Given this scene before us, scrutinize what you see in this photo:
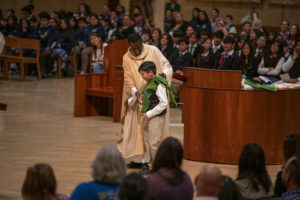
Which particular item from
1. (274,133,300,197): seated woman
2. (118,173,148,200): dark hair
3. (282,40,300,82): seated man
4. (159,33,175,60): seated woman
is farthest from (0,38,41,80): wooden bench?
(118,173,148,200): dark hair

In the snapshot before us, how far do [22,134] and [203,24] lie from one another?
7571 mm

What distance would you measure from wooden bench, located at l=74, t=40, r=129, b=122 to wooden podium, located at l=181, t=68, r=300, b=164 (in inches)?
106

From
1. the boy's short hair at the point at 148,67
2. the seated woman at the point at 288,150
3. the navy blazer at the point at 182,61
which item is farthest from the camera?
the navy blazer at the point at 182,61

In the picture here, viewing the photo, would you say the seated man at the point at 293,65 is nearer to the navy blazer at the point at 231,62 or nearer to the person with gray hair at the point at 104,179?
the navy blazer at the point at 231,62

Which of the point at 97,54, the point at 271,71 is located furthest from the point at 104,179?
the point at 97,54

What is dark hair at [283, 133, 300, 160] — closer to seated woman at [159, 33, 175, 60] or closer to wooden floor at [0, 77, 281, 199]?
wooden floor at [0, 77, 281, 199]

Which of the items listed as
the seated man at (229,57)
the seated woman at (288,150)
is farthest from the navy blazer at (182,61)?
the seated woman at (288,150)

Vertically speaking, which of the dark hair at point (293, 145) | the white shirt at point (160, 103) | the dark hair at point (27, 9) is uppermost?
the dark hair at point (27, 9)

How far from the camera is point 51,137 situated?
7773 mm

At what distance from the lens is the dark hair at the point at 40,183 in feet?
11.8

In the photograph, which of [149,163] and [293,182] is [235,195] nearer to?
[293,182]

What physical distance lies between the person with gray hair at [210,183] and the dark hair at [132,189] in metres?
0.47

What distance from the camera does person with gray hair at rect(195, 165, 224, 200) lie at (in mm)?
3445

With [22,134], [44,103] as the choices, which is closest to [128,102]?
[22,134]
